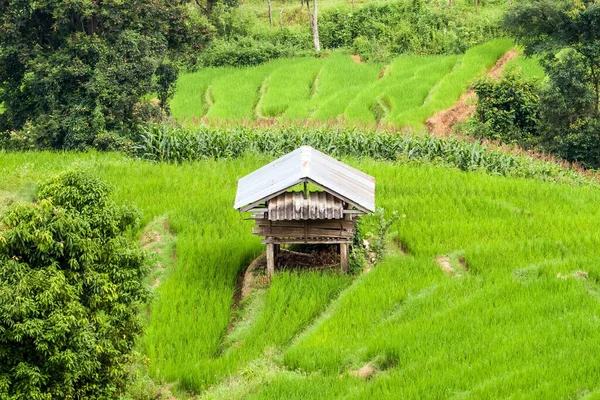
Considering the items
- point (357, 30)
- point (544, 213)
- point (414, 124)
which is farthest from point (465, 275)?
point (357, 30)

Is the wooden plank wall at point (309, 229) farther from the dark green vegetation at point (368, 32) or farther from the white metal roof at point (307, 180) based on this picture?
the dark green vegetation at point (368, 32)

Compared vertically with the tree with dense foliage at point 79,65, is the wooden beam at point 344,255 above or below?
below

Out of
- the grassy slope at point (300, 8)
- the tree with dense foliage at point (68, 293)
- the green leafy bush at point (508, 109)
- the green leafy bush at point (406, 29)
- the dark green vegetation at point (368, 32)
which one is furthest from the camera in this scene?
the grassy slope at point (300, 8)

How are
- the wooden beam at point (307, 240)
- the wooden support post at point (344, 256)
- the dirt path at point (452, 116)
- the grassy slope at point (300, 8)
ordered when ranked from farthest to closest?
the grassy slope at point (300, 8), the dirt path at point (452, 116), the wooden support post at point (344, 256), the wooden beam at point (307, 240)

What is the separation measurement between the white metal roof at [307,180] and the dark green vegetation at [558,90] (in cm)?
929

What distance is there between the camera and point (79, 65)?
21.8m

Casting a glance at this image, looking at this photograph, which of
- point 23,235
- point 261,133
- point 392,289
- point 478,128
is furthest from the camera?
point 478,128

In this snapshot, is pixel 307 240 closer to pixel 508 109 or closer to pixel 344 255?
pixel 344 255

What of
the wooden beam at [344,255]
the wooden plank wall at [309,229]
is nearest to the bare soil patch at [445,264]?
the wooden beam at [344,255]

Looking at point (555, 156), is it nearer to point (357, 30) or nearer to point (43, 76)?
point (43, 76)

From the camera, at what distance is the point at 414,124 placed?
1021 inches

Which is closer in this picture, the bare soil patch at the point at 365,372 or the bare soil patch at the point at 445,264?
the bare soil patch at the point at 365,372

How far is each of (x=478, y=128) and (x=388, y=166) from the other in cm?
601

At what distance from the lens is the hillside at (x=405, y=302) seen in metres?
11.3
